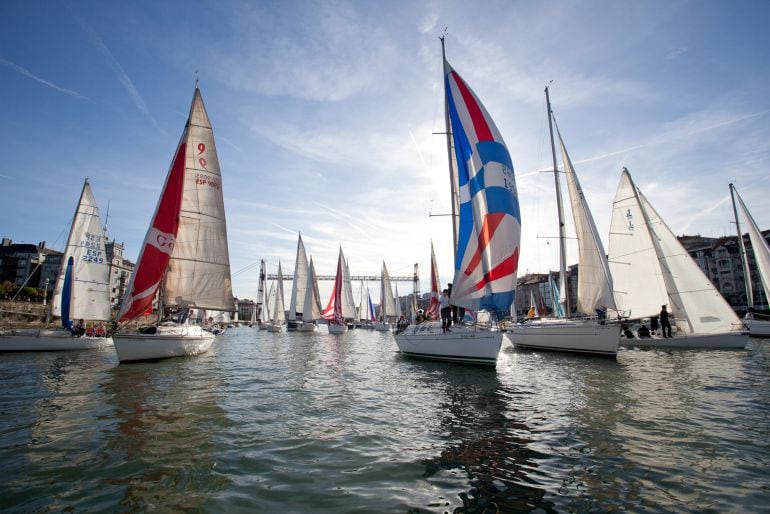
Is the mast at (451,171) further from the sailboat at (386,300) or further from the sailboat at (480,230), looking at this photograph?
the sailboat at (386,300)

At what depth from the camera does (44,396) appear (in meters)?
9.45

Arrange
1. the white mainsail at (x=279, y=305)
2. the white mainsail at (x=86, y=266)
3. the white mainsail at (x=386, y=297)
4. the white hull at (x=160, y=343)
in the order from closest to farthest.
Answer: the white hull at (x=160, y=343)
the white mainsail at (x=86, y=266)
the white mainsail at (x=279, y=305)
the white mainsail at (x=386, y=297)

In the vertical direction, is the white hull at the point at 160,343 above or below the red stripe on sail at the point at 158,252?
below

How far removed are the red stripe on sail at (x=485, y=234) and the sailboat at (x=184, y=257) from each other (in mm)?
11966

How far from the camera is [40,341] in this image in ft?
75.2

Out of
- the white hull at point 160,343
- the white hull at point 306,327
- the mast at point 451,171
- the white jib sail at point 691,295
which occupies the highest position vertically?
the mast at point 451,171

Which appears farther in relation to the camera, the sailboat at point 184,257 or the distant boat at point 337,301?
the distant boat at point 337,301

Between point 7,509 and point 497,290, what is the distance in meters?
13.0

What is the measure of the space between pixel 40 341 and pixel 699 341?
3789cm

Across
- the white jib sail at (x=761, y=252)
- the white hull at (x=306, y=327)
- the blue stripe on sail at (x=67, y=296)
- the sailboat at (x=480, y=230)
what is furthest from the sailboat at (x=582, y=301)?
the white hull at (x=306, y=327)

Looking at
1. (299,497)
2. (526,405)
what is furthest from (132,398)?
(526,405)

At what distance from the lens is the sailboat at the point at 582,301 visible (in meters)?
17.3

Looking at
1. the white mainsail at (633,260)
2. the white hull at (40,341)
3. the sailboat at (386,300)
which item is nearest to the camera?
the white mainsail at (633,260)

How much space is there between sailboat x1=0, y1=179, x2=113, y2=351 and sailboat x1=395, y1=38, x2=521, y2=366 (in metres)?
23.6
